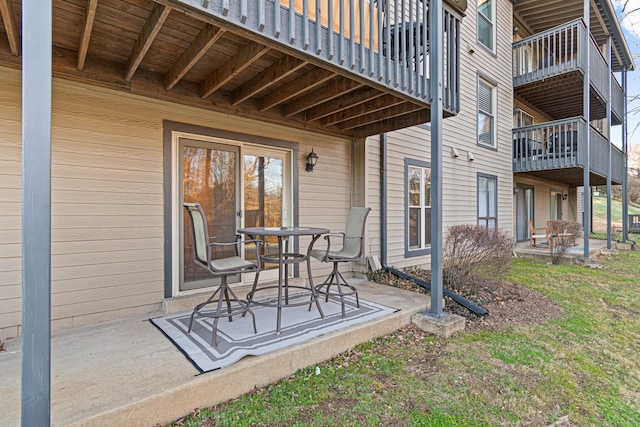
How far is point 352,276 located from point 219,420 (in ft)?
11.7

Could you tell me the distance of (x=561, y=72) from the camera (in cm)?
786

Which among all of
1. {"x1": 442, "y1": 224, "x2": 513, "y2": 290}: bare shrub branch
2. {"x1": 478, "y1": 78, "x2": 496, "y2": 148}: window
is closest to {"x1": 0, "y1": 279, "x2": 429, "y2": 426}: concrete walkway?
{"x1": 442, "y1": 224, "x2": 513, "y2": 290}: bare shrub branch

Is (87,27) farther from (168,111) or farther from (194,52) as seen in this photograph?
(168,111)

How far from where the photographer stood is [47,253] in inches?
55.9

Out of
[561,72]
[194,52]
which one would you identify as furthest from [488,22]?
[194,52]

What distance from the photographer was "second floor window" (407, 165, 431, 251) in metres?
6.13

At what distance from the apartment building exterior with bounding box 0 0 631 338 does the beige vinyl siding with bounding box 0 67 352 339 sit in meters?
0.01

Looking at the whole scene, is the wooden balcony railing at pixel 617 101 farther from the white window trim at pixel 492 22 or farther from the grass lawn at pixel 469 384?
the grass lawn at pixel 469 384

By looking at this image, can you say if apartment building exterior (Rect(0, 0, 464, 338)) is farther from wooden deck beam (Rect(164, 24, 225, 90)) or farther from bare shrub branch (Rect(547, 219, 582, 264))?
bare shrub branch (Rect(547, 219, 582, 264))

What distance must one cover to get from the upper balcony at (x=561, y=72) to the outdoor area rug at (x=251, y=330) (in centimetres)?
828

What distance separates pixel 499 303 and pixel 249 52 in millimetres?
4195

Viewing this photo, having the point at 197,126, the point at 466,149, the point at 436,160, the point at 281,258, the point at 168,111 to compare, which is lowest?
the point at 281,258

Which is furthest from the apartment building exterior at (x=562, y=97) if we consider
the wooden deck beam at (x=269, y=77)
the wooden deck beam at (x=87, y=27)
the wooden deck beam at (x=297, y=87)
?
the wooden deck beam at (x=87, y=27)

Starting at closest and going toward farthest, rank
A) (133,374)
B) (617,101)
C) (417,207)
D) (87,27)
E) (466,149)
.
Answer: (133,374), (87,27), (417,207), (466,149), (617,101)
